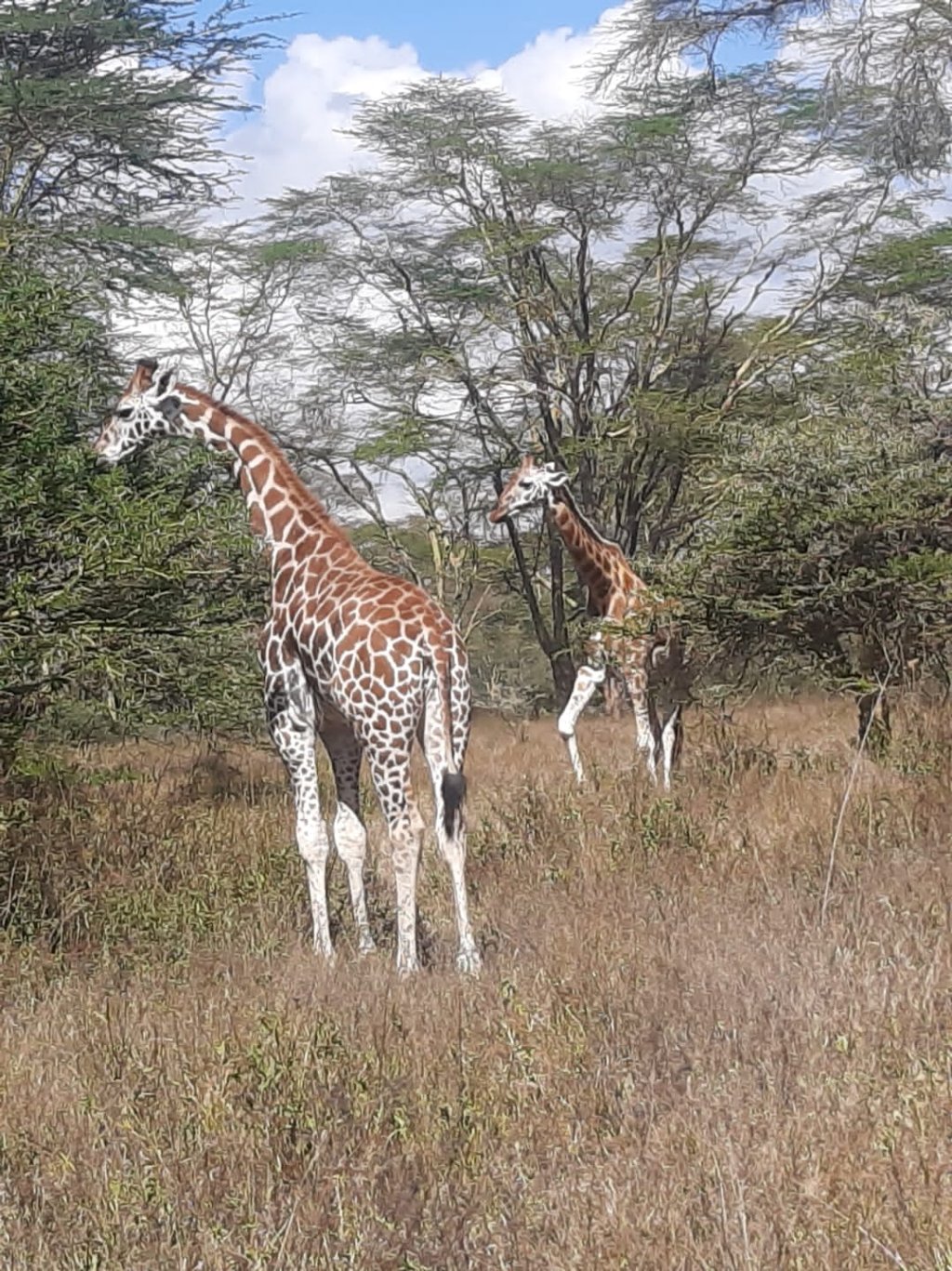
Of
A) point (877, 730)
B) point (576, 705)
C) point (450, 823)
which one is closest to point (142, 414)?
point (450, 823)

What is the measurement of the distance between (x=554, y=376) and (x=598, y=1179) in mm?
17228

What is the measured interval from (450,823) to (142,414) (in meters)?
2.66

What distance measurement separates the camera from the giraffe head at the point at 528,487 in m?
11.5

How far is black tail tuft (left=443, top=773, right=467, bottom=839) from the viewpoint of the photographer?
17.6 ft

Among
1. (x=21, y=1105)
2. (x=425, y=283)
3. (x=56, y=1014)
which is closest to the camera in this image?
(x=21, y=1105)

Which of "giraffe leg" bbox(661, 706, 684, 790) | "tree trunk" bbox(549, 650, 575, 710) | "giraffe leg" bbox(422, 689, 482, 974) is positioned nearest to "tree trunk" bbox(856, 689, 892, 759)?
"giraffe leg" bbox(661, 706, 684, 790)

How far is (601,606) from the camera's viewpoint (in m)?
11.4

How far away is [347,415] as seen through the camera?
24219 mm

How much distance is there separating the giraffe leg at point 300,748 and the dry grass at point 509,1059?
1.09ft

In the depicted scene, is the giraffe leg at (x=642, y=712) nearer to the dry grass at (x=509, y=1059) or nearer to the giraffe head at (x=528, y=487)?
the giraffe head at (x=528, y=487)

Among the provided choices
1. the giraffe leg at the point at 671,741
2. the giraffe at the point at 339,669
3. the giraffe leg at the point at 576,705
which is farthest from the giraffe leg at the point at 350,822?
the giraffe leg at the point at 576,705

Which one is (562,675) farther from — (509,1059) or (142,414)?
(509,1059)

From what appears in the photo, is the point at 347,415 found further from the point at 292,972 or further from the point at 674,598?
the point at 292,972

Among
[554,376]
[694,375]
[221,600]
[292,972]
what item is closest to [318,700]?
[221,600]
